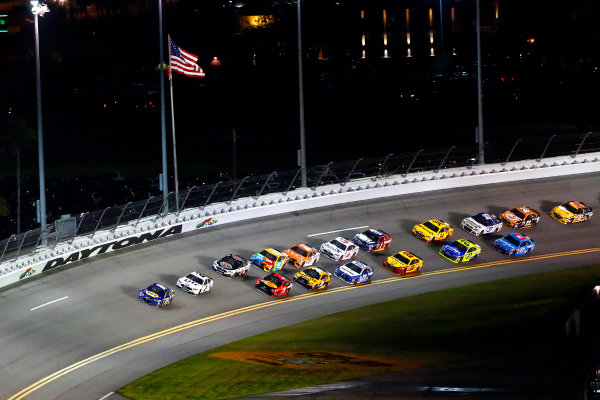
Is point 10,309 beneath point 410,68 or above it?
beneath

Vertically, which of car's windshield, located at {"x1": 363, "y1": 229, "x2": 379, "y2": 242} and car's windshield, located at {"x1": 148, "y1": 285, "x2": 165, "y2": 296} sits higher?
car's windshield, located at {"x1": 363, "y1": 229, "x2": 379, "y2": 242}

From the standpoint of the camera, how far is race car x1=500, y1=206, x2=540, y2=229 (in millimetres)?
51250

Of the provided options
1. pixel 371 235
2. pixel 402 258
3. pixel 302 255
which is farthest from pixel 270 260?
pixel 402 258

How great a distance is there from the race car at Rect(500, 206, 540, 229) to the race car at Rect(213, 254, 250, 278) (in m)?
14.5

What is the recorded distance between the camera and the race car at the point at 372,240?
1897 inches

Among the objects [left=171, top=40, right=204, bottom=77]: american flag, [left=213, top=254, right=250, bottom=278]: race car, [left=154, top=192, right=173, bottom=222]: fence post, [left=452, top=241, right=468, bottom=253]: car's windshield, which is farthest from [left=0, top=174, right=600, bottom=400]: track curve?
[left=171, top=40, right=204, bottom=77]: american flag

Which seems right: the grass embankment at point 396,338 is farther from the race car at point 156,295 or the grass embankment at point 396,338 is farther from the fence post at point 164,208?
the fence post at point 164,208

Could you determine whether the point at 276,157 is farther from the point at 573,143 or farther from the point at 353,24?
the point at 353,24

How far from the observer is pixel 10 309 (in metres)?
41.9

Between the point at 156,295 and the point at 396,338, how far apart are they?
10.8 metres

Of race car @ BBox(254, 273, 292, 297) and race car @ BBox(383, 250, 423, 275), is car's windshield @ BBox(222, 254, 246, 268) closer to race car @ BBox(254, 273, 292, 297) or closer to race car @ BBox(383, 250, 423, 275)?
race car @ BBox(254, 273, 292, 297)

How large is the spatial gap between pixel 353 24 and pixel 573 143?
193 ft

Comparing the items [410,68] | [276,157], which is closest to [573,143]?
[276,157]

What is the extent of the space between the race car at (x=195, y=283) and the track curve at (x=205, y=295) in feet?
1.25
